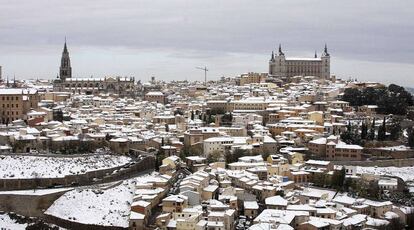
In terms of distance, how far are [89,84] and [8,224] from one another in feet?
132

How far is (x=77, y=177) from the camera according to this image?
1197 inches

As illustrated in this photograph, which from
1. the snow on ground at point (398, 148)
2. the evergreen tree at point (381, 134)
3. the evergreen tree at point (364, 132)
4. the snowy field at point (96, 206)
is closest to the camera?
the snowy field at point (96, 206)

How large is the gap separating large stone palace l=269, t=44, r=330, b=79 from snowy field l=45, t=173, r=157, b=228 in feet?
152

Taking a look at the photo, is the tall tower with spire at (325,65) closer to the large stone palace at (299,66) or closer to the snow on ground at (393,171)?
the large stone palace at (299,66)

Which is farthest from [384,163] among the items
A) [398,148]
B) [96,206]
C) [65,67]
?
[65,67]

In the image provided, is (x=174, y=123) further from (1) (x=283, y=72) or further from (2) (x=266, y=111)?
(1) (x=283, y=72)

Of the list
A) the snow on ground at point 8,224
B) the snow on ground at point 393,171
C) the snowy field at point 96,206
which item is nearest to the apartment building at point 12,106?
the snowy field at point 96,206

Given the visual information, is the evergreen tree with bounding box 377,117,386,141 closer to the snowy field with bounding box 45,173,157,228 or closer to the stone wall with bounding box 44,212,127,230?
the snowy field with bounding box 45,173,157,228

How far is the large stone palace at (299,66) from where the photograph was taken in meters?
74.2

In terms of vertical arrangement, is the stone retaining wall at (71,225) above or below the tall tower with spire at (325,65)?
Answer: below

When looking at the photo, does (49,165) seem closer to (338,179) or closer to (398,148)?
(338,179)

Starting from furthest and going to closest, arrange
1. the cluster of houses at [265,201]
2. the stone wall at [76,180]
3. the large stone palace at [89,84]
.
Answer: the large stone palace at [89,84], the stone wall at [76,180], the cluster of houses at [265,201]

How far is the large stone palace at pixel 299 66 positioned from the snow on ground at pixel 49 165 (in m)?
42.9

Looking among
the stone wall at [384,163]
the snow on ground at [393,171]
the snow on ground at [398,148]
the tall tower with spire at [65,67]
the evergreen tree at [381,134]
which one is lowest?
the snow on ground at [393,171]
